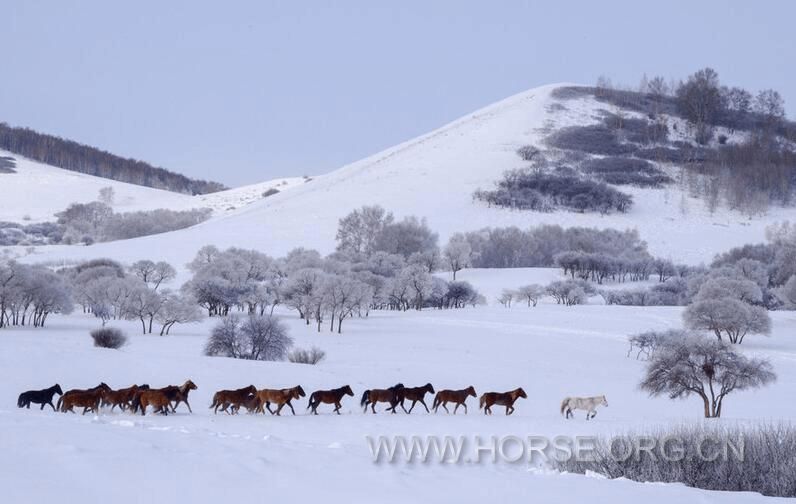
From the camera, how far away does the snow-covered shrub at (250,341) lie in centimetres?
3422

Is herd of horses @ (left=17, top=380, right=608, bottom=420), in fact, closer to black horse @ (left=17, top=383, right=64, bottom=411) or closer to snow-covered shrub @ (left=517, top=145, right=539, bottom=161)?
black horse @ (left=17, top=383, right=64, bottom=411)

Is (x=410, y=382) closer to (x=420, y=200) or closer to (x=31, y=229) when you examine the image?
(x=420, y=200)

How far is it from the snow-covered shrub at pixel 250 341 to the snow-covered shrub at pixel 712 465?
24.9m

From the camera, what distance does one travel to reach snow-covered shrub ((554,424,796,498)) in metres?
9.52

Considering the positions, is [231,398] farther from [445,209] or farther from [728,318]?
[445,209]

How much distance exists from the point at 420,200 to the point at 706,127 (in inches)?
3199

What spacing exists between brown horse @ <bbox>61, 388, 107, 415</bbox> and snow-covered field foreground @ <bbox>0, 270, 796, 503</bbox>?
27.4 inches

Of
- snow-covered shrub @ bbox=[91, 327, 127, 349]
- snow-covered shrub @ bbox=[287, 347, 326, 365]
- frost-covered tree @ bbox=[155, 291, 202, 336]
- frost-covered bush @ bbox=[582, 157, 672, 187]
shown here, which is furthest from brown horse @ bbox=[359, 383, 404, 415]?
frost-covered bush @ bbox=[582, 157, 672, 187]

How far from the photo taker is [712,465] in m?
10.0

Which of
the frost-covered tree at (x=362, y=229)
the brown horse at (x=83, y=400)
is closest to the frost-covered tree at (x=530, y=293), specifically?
the frost-covered tree at (x=362, y=229)

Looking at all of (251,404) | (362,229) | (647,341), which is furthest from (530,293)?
(251,404)

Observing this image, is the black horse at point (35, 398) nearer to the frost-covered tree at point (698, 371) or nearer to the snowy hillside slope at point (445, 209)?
the frost-covered tree at point (698, 371)

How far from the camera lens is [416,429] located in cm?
1602

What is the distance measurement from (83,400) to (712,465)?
12.1 meters
